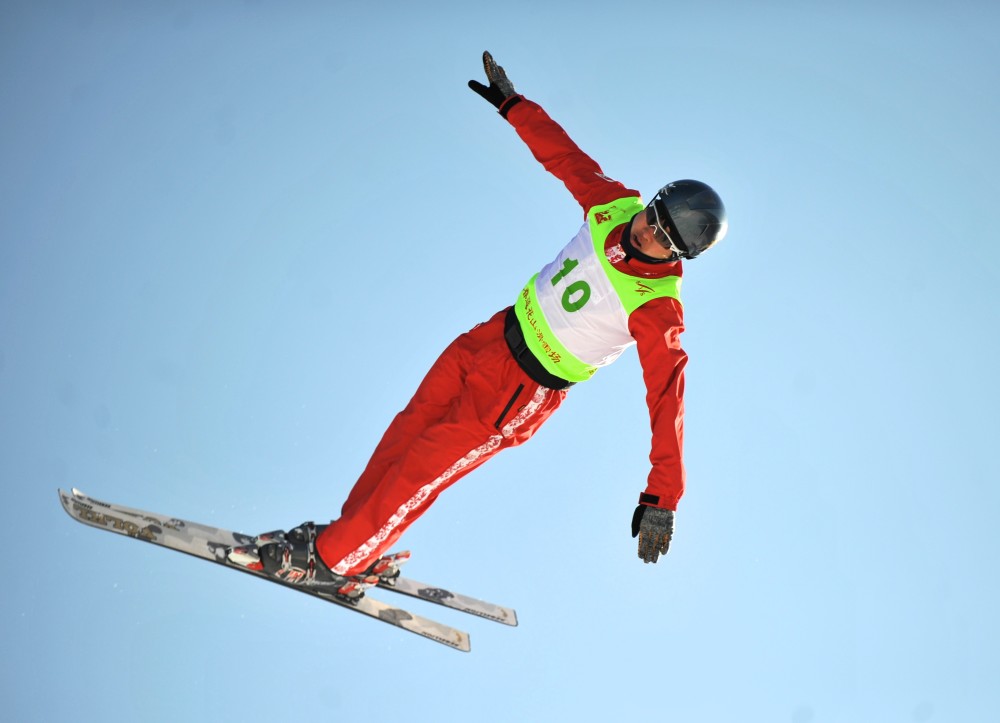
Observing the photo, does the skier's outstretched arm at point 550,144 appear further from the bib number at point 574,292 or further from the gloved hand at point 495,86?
the bib number at point 574,292

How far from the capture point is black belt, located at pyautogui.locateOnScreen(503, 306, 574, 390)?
237 inches

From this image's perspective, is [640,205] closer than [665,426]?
No

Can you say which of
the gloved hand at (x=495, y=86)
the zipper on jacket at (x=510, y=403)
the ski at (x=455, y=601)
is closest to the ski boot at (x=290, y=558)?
the ski at (x=455, y=601)

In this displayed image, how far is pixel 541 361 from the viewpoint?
5996mm

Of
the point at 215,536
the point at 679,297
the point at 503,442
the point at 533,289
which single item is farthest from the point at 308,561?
the point at 679,297

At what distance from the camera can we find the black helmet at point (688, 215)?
5559 millimetres

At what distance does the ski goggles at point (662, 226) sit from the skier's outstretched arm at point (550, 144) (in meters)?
0.45

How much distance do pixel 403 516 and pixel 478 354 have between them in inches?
38.3

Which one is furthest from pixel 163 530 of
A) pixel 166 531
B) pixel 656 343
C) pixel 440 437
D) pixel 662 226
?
pixel 662 226

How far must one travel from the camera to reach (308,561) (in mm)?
6301

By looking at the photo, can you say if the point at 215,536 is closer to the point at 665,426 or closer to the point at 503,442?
the point at 503,442

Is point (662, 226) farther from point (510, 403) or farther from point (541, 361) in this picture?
point (510, 403)

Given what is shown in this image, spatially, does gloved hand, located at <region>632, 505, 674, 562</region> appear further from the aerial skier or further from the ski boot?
the ski boot

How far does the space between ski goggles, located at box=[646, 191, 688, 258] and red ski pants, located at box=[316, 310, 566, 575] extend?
3.47 ft
